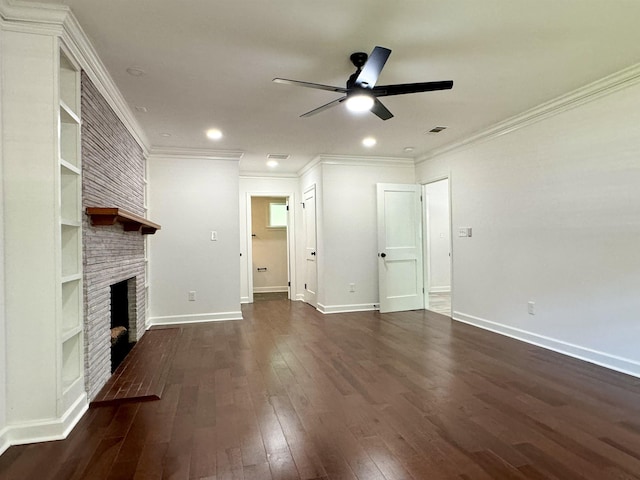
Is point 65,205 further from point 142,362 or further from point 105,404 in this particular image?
point 142,362

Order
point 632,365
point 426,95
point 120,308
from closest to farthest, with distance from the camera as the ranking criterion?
point 632,365
point 426,95
point 120,308

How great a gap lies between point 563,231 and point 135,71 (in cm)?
400

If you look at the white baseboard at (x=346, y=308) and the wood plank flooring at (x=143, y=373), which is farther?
the white baseboard at (x=346, y=308)

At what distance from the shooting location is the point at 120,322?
3.98 metres

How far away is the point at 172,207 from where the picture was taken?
5.11 meters

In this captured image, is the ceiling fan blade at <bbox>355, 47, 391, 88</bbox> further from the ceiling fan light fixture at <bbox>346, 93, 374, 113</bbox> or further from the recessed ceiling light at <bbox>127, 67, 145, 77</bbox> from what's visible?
the recessed ceiling light at <bbox>127, 67, 145, 77</bbox>

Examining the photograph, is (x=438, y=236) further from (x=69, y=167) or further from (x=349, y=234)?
(x=69, y=167)

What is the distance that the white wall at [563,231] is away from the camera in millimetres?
3043

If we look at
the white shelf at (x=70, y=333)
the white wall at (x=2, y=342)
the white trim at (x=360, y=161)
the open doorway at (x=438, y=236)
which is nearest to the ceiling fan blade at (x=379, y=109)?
the white wall at (x=2, y=342)

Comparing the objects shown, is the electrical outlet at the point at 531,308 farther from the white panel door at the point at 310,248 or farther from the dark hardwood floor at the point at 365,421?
the white panel door at the point at 310,248

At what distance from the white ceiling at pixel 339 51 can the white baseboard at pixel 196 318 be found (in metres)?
2.58

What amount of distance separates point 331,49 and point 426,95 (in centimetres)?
121

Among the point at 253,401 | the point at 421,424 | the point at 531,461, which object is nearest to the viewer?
the point at 531,461

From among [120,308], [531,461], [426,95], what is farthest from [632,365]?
[120,308]
